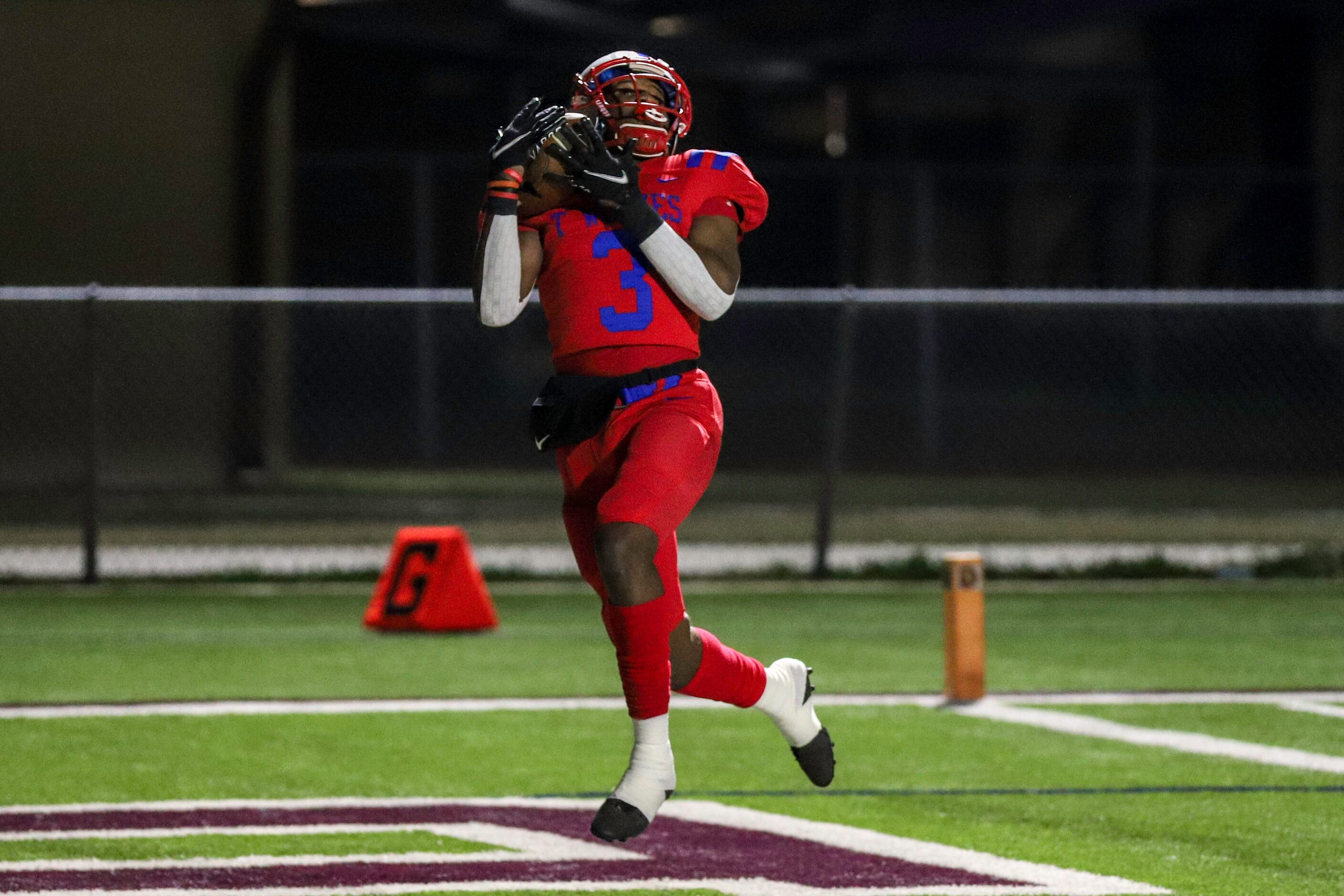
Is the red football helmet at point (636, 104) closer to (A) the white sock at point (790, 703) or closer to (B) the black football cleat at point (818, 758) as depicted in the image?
(A) the white sock at point (790, 703)

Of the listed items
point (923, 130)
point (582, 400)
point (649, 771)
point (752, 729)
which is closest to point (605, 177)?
point (582, 400)

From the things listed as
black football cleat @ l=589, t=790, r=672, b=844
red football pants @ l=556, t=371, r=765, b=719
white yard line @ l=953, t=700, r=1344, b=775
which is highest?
red football pants @ l=556, t=371, r=765, b=719

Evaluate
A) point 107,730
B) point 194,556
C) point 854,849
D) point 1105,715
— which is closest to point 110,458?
point 194,556

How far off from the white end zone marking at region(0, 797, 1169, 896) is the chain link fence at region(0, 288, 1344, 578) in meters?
6.72

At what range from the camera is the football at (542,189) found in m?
5.45

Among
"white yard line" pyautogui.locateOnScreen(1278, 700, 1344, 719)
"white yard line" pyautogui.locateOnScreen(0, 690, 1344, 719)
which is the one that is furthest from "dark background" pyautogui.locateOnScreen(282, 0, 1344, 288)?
"white yard line" pyautogui.locateOnScreen(1278, 700, 1344, 719)

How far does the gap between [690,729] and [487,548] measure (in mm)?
7427

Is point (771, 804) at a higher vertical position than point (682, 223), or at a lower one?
lower

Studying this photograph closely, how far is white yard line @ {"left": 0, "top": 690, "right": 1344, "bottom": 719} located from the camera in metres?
8.60

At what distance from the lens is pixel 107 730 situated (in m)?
8.12

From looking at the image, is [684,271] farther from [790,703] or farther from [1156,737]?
→ [1156,737]

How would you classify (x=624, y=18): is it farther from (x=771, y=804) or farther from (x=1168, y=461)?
(x=771, y=804)

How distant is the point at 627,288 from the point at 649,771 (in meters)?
1.27

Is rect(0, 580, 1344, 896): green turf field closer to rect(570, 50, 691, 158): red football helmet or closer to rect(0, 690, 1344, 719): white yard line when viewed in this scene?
rect(0, 690, 1344, 719): white yard line
